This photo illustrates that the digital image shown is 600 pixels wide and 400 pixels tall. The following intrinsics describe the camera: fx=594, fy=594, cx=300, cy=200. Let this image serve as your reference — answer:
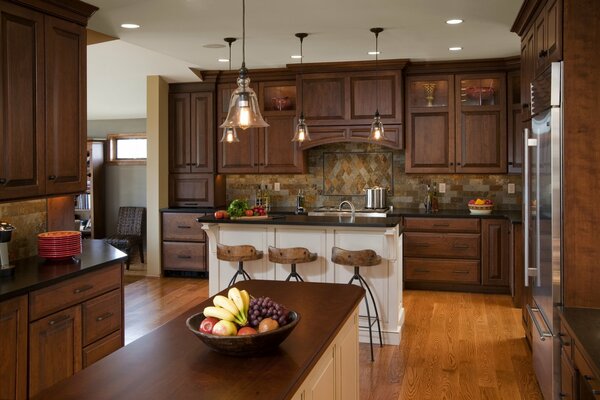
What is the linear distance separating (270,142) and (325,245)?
8.88 ft

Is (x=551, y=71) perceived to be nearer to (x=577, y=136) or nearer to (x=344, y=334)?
(x=577, y=136)

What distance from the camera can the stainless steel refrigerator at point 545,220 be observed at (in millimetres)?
3029

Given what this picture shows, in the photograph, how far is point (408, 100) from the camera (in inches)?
275

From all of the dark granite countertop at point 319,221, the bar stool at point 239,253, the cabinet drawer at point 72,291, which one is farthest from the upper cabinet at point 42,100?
the dark granite countertop at point 319,221

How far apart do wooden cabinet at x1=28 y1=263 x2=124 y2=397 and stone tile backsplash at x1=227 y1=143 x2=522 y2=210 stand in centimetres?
402

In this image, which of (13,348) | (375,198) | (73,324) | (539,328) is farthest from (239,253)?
(375,198)

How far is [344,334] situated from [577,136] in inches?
60.4

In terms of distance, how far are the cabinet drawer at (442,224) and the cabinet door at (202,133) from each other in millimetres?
2624

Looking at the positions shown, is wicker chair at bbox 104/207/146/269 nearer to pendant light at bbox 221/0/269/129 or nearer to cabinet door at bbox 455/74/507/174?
cabinet door at bbox 455/74/507/174

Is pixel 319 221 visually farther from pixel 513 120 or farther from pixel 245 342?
pixel 245 342

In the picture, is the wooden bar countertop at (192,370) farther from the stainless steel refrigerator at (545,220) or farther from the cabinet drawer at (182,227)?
the cabinet drawer at (182,227)

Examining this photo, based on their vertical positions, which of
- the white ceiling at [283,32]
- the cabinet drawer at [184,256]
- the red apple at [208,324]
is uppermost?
the white ceiling at [283,32]

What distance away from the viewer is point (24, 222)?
389 cm

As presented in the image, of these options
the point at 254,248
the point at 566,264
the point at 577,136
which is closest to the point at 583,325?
the point at 566,264
